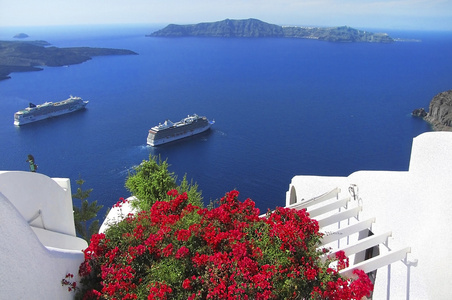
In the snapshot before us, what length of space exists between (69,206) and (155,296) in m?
3.48

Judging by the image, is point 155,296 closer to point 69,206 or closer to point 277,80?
point 69,206

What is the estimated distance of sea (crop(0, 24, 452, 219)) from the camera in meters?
37.2

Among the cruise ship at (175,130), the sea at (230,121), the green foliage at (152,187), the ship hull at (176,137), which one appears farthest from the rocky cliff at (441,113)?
the green foliage at (152,187)

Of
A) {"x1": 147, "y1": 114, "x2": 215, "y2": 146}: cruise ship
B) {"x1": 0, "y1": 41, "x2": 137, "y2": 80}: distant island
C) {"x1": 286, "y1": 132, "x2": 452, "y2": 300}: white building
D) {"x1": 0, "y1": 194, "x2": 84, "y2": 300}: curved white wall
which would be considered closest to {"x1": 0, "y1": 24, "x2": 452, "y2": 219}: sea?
{"x1": 147, "y1": 114, "x2": 215, "y2": 146}: cruise ship

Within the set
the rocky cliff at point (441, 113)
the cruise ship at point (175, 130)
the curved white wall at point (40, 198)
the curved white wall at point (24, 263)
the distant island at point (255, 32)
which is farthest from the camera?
the distant island at point (255, 32)

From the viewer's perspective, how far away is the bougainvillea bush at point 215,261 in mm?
4465

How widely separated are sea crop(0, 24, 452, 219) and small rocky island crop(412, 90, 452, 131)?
80.9 inches

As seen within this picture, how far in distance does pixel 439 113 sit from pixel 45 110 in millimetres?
58626

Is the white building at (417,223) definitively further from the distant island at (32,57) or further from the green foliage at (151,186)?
the distant island at (32,57)

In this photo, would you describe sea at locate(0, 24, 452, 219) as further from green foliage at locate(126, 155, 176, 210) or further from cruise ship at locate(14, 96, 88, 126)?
green foliage at locate(126, 155, 176, 210)

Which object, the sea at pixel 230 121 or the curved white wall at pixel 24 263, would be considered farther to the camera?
the sea at pixel 230 121

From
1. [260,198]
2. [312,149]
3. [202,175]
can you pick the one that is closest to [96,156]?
[202,175]

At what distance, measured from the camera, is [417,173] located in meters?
6.04

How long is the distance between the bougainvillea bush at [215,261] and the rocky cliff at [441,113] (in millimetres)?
54765
